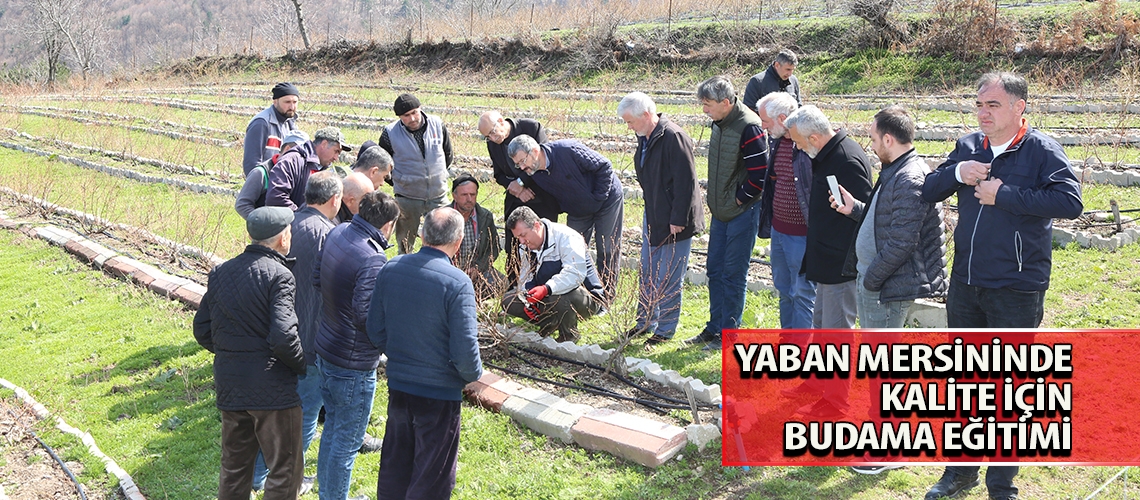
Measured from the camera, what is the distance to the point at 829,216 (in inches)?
201

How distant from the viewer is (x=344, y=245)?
14.0 ft

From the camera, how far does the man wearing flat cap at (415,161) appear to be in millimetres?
7363

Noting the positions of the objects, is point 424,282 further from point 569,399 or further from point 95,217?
point 95,217

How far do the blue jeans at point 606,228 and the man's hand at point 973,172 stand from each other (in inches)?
124

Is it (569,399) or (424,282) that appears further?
(569,399)

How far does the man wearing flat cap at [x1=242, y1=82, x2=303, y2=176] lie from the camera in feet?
22.4

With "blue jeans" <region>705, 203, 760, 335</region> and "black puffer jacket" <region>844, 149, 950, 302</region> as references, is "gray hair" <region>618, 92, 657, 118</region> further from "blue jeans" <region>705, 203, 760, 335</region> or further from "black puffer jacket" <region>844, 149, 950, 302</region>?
"black puffer jacket" <region>844, 149, 950, 302</region>

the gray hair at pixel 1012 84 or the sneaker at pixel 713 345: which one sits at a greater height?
the gray hair at pixel 1012 84

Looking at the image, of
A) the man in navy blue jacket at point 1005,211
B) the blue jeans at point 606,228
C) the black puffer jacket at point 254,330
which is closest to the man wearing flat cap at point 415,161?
the blue jeans at point 606,228

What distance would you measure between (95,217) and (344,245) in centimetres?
813

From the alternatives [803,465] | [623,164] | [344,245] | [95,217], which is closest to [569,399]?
[803,465]

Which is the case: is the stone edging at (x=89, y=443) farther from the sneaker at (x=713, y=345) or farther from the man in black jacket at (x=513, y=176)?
the sneaker at (x=713, y=345)

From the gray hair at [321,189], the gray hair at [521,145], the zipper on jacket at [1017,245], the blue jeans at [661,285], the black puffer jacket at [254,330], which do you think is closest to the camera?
the zipper on jacket at [1017,245]

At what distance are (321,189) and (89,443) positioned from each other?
249 centimetres
